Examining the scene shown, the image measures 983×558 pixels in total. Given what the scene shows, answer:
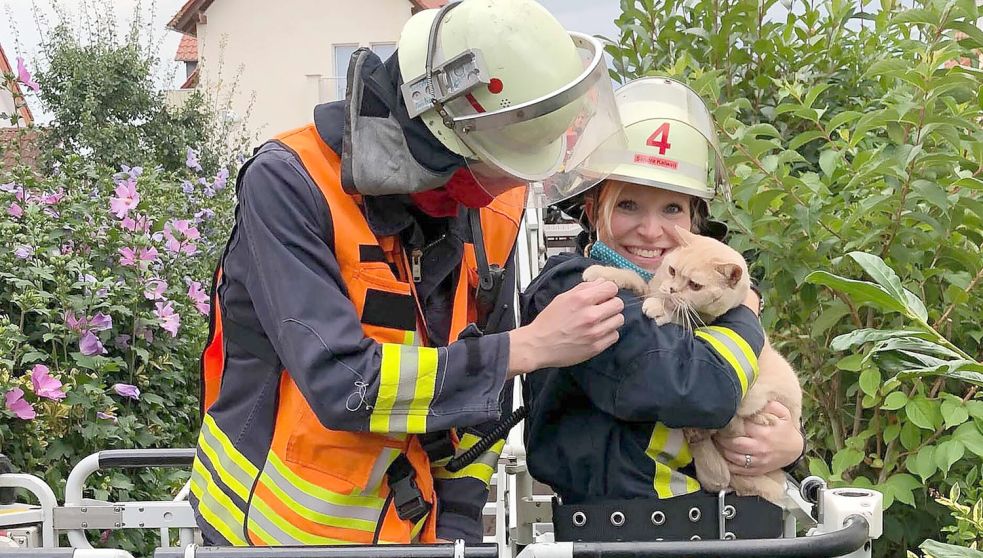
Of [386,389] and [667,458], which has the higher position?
[386,389]

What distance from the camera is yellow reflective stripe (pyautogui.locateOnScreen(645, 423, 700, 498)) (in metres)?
2.20

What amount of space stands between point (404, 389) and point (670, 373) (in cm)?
58

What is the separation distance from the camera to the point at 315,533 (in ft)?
7.09

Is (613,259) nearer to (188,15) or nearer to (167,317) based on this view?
(167,317)

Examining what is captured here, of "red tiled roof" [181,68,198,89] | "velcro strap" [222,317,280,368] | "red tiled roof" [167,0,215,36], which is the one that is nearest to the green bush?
"velcro strap" [222,317,280,368]

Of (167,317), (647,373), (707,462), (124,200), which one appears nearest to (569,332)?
(647,373)

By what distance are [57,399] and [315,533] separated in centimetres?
172

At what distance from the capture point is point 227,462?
222cm

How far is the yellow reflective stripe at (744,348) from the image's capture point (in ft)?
7.03

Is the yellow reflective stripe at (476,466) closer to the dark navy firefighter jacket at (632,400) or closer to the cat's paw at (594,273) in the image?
the dark navy firefighter jacket at (632,400)

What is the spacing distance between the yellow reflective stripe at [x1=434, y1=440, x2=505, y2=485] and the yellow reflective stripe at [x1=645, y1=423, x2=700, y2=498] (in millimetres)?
492

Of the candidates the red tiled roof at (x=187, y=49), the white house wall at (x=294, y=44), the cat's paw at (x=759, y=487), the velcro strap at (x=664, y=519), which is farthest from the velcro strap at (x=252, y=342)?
the red tiled roof at (x=187, y=49)

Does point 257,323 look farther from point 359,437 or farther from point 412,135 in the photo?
point 412,135

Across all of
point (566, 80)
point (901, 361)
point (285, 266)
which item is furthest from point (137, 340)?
point (901, 361)
